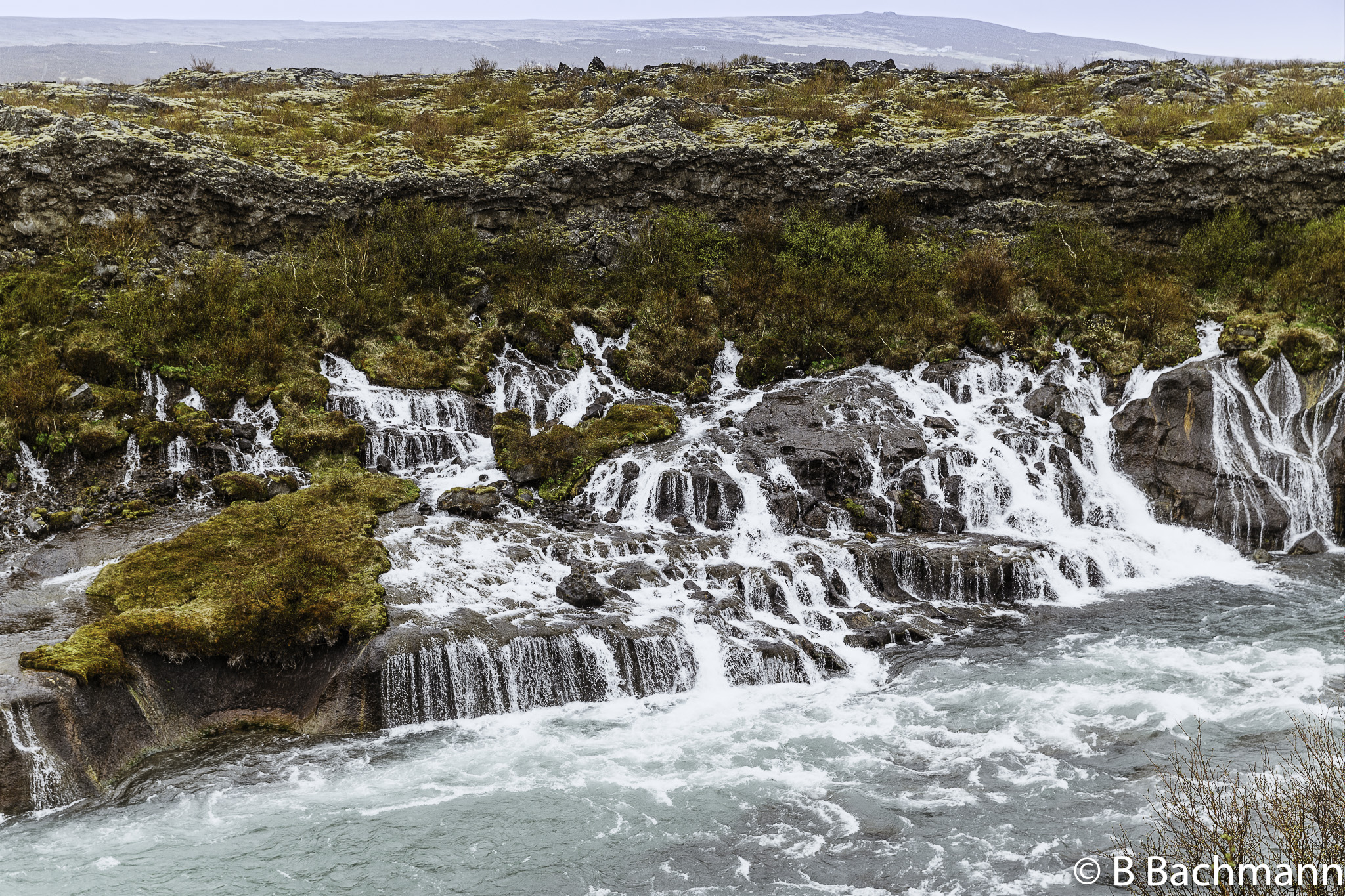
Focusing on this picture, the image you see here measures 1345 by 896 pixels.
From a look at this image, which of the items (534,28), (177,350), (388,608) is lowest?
(388,608)

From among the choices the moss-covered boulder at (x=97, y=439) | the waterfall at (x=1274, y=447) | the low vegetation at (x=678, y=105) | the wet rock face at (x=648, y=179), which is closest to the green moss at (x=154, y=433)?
the moss-covered boulder at (x=97, y=439)

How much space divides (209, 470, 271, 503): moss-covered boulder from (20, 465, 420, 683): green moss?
1.44 m

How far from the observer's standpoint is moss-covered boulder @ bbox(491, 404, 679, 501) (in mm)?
21594

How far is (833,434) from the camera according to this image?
22.9m

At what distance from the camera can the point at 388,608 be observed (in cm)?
1560

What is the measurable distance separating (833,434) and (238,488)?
1496 centimetres

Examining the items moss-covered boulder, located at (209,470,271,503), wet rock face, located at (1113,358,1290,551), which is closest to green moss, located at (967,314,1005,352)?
wet rock face, located at (1113,358,1290,551)

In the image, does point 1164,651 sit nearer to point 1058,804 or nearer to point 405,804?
point 1058,804

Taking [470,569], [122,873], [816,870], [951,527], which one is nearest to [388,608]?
[470,569]

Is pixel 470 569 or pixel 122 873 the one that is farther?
pixel 470 569

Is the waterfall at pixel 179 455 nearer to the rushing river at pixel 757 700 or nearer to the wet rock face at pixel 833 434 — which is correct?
the rushing river at pixel 757 700

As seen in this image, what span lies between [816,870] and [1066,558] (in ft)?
37.8

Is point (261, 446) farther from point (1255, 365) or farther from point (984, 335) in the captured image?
point (1255, 365)

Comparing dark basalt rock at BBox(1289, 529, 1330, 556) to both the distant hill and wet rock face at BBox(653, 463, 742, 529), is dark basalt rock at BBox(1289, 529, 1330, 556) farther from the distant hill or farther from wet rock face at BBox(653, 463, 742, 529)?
the distant hill
